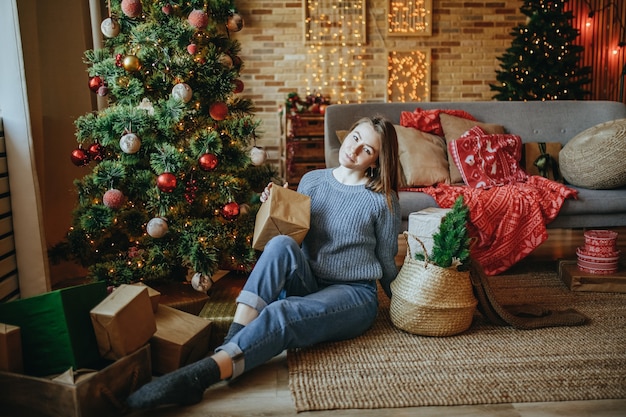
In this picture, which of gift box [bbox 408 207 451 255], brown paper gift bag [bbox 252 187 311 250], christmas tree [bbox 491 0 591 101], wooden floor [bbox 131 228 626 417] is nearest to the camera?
wooden floor [bbox 131 228 626 417]

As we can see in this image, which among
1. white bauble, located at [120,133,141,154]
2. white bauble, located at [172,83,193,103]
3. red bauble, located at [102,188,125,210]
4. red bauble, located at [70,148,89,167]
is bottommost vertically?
red bauble, located at [102,188,125,210]

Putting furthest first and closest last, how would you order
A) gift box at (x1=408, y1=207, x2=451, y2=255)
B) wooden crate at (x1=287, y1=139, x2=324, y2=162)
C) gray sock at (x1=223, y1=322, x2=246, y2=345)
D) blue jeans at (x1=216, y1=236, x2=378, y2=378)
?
wooden crate at (x1=287, y1=139, x2=324, y2=162) < gift box at (x1=408, y1=207, x2=451, y2=255) < gray sock at (x1=223, y1=322, x2=246, y2=345) < blue jeans at (x1=216, y1=236, x2=378, y2=378)

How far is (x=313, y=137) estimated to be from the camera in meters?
4.79

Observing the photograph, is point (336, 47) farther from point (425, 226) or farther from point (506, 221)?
point (425, 226)

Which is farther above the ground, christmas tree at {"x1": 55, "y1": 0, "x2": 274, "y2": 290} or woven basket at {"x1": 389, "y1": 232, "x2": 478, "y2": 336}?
christmas tree at {"x1": 55, "y1": 0, "x2": 274, "y2": 290}

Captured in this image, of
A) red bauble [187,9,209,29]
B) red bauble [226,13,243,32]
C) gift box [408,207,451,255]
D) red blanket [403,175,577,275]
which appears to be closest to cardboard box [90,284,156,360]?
red bauble [187,9,209,29]

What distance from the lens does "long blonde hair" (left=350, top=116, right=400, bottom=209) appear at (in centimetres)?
190

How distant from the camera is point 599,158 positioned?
2.90 m

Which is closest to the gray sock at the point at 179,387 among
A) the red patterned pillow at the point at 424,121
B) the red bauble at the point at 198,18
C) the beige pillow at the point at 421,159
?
the red bauble at the point at 198,18

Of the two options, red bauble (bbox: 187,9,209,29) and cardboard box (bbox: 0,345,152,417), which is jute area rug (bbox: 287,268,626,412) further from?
red bauble (bbox: 187,9,209,29)

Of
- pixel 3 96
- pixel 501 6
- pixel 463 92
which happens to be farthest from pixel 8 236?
pixel 501 6

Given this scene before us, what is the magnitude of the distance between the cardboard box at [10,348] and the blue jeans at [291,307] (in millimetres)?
A: 576

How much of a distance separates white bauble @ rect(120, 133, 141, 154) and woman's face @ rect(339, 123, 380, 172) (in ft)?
2.51

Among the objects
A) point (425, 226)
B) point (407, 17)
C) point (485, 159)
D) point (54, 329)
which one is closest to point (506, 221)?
point (485, 159)
